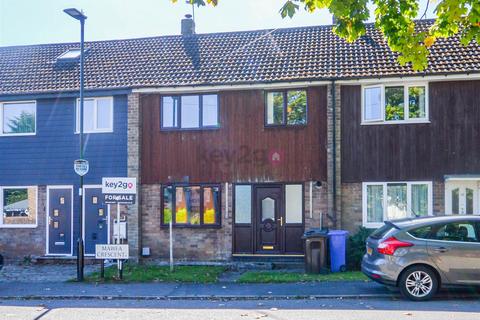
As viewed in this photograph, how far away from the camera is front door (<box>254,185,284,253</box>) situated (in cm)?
1659

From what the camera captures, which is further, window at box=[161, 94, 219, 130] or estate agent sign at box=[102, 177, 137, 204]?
window at box=[161, 94, 219, 130]

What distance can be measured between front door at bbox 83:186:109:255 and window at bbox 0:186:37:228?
1622 mm

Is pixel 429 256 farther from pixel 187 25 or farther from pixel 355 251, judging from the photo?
pixel 187 25

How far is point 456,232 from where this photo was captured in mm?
10914

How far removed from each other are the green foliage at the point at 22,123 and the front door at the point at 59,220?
2.06m

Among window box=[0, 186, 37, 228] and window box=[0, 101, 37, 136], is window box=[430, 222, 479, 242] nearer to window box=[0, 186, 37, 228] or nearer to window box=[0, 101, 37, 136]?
window box=[0, 186, 37, 228]

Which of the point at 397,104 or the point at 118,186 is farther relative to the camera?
the point at 397,104

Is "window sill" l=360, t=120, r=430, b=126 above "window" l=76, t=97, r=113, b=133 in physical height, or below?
below

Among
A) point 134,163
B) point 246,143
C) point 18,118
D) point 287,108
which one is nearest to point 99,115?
point 134,163

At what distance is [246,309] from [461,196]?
26.5ft

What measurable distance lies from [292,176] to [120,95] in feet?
18.6

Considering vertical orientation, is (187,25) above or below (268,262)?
above

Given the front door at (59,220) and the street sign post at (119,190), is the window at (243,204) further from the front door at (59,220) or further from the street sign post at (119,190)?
the front door at (59,220)

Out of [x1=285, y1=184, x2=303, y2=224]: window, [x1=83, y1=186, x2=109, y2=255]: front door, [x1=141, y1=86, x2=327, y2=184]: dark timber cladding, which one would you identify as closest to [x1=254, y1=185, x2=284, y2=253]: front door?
[x1=285, y1=184, x2=303, y2=224]: window
